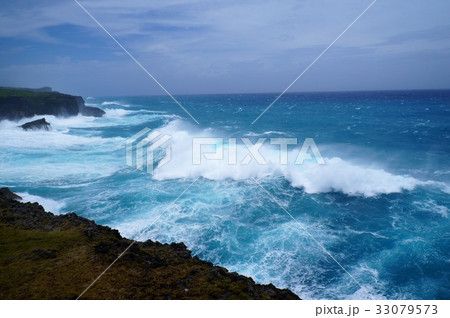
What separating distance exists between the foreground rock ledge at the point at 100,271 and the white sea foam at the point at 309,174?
1226cm

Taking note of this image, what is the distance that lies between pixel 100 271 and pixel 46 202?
449 inches

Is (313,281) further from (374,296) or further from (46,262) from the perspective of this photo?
(46,262)

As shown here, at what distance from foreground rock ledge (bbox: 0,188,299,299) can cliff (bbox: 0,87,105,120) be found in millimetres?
51926

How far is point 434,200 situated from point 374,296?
10.5 metres

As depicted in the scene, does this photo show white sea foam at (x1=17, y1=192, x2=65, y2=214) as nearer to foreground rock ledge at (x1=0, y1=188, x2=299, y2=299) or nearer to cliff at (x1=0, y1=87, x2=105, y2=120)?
foreground rock ledge at (x1=0, y1=188, x2=299, y2=299)

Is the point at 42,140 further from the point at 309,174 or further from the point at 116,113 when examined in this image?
the point at 116,113

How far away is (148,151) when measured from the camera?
30.7 meters

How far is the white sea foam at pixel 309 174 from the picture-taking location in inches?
754

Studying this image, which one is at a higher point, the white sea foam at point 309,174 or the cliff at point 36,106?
the cliff at point 36,106

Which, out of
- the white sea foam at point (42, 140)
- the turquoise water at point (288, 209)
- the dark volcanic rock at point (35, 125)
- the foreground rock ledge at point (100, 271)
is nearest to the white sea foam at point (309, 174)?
the turquoise water at point (288, 209)

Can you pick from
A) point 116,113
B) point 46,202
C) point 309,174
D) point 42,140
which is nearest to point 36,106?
point 116,113

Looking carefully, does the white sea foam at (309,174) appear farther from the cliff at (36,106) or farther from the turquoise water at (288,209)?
the cliff at (36,106)

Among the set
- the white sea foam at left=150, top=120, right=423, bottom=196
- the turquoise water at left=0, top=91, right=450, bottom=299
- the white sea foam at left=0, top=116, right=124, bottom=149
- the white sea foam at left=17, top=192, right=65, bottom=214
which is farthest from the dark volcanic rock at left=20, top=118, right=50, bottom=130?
the white sea foam at left=17, top=192, right=65, bottom=214

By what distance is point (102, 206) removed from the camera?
16.0 metres
